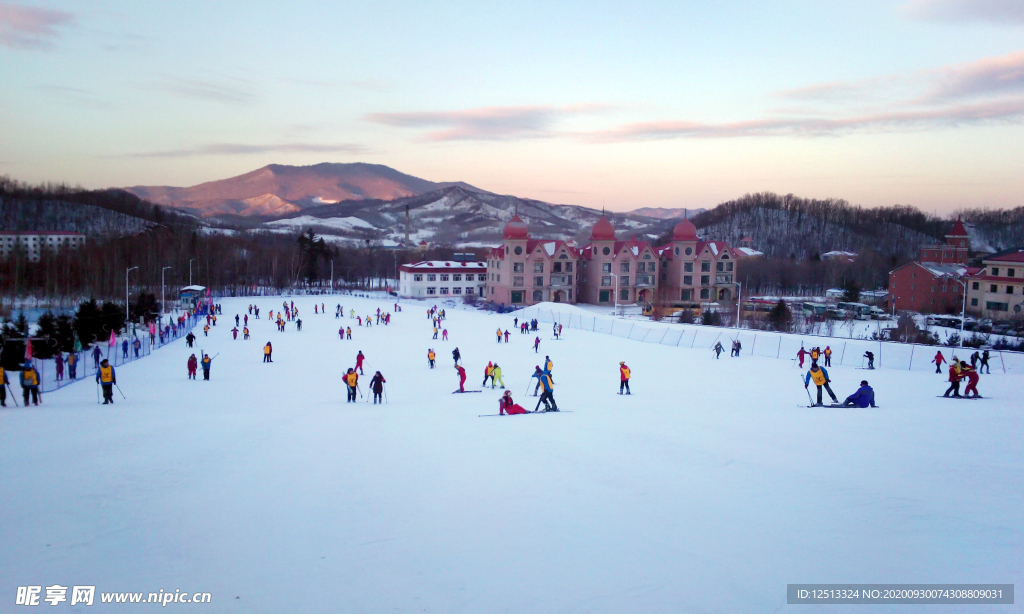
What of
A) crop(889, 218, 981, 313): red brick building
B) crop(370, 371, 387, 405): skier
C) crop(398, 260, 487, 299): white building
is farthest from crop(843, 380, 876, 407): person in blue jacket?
crop(398, 260, 487, 299): white building

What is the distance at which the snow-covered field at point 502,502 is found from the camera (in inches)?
256

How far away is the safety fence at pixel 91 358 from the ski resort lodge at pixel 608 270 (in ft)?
103

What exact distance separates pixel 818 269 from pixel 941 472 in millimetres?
82842

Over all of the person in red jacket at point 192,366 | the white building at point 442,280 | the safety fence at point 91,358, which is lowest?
the safety fence at point 91,358

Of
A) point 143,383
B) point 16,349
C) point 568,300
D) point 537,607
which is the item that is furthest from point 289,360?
point 568,300

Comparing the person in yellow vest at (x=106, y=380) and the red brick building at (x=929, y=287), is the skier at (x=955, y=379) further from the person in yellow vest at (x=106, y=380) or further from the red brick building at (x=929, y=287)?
the red brick building at (x=929, y=287)

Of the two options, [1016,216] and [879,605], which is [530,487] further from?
[1016,216]

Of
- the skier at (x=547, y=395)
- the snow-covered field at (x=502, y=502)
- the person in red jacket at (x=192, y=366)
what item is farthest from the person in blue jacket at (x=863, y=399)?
the person in red jacket at (x=192, y=366)

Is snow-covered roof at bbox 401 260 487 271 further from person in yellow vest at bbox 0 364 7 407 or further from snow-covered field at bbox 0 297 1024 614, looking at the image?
person in yellow vest at bbox 0 364 7 407

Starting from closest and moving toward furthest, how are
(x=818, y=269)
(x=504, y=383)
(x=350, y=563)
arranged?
1. (x=350, y=563)
2. (x=504, y=383)
3. (x=818, y=269)

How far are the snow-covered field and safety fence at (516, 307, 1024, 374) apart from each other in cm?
1060

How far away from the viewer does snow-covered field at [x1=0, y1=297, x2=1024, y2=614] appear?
650cm

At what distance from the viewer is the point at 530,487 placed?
952 cm

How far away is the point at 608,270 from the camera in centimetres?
6600
